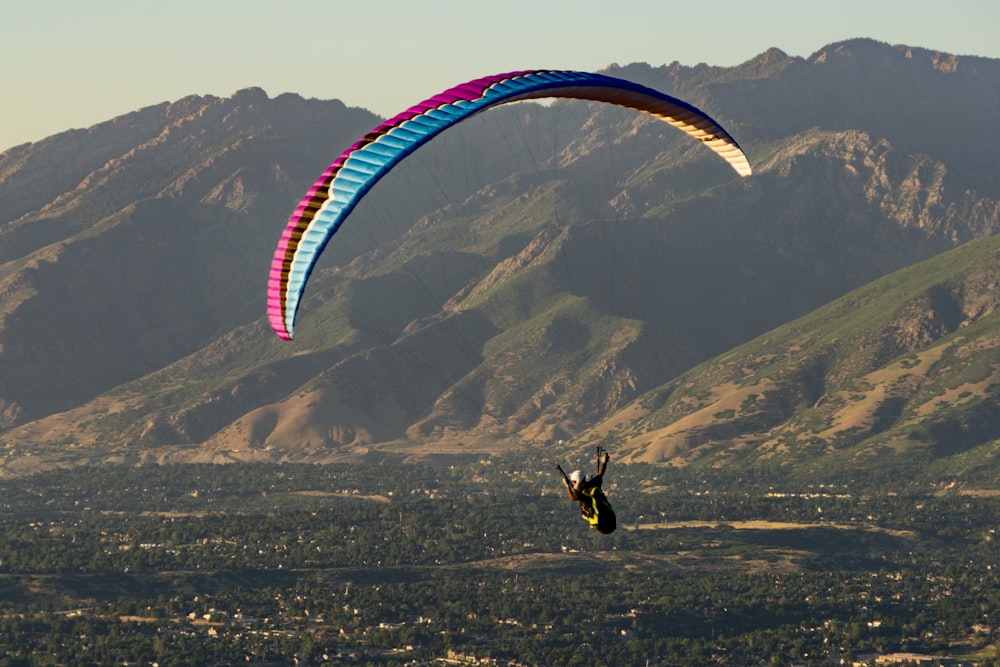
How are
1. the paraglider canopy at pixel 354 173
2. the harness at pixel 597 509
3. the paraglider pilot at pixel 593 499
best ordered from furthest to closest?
the paraglider pilot at pixel 593 499 → the harness at pixel 597 509 → the paraglider canopy at pixel 354 173

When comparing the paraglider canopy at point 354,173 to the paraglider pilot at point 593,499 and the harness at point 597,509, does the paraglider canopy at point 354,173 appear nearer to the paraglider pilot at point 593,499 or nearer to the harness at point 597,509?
the paraglider pilot at point 593,499

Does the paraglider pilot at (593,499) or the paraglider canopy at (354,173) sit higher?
the paraglider canopy at (354,173)

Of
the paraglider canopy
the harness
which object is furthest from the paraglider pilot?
the paraglider canopy

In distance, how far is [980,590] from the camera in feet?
641

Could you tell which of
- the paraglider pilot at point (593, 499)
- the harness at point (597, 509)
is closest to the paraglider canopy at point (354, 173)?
the paraglider pilot at point (593, 499)

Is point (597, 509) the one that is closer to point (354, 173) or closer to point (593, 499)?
point (593, 499)

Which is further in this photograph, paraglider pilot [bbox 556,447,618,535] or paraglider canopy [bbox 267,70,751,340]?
paraglider pilot [bbox 556,447,618,535]

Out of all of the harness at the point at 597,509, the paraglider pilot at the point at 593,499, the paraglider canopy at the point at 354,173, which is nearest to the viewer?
the paraglider canopy at the point at 354,173

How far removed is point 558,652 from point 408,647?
1404 cm

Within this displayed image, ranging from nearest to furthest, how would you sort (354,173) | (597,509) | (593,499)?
(354,173)
(597,509)
(593,499)

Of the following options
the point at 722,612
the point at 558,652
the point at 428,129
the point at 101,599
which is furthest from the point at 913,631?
the point at 428,129

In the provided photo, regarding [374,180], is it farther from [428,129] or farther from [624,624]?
[624,624]

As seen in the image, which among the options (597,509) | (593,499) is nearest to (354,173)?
(593,499)

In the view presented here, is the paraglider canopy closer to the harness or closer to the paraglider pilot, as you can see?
the paraglider pilot
